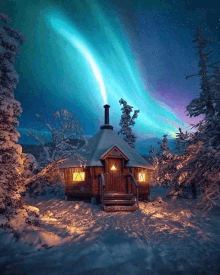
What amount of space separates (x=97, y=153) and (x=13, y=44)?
1061cm

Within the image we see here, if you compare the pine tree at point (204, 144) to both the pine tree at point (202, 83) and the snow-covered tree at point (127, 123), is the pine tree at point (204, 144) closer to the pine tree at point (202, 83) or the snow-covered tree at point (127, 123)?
the pine tree at point (202, 83)

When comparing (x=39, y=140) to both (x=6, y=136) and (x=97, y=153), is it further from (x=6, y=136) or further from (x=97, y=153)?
(x=6, y=136)

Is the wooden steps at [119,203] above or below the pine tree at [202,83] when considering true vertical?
below

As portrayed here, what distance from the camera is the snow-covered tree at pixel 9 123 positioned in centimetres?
712

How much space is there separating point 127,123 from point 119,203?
19458 mm

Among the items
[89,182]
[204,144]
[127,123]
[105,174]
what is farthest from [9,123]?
[127,123]

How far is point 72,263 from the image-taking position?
176 inches

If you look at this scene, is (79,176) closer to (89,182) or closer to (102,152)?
(89,182)

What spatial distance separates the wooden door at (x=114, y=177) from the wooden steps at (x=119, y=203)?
125 centimetres

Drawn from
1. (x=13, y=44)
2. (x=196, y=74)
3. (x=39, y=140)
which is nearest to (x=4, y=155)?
(x=13, y=44)

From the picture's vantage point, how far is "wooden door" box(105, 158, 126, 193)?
1555cm

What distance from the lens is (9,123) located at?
7.89m

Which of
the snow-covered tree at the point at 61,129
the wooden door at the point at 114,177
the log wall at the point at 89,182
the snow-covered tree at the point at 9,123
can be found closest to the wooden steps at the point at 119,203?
the wooden door at the point at 114,177

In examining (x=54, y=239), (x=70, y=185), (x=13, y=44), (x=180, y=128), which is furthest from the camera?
(x=180, y=128)
